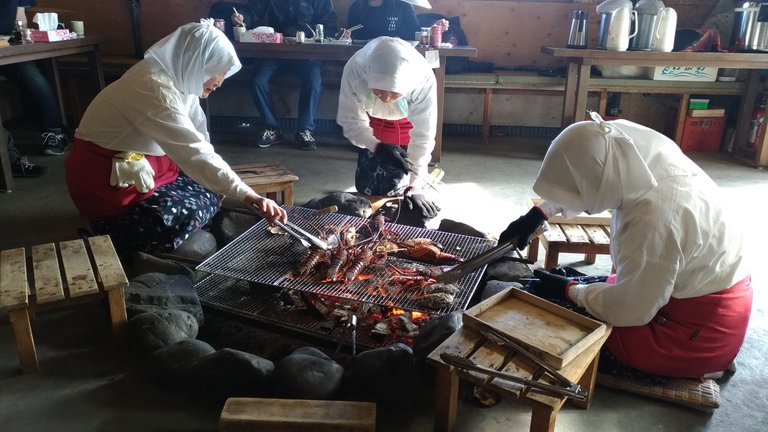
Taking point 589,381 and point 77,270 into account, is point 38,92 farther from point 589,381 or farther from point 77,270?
point 589,381

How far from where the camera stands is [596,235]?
3.41 meters

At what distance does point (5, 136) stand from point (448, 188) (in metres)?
3.68

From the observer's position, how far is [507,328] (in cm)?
214

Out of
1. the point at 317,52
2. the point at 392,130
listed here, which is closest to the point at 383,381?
the point at 392,130

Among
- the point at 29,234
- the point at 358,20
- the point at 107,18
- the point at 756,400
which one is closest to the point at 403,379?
the point at 756,400

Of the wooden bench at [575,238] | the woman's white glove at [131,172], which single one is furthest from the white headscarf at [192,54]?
the wooden bench at [575,238]

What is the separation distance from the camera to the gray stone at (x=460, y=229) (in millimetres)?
3511

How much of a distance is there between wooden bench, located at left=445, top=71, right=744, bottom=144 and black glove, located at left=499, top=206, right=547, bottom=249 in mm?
3888

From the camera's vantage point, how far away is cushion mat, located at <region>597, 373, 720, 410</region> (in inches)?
89.6

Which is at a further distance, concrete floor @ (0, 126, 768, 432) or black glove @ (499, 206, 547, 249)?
black glove @ (499, 206, 547, 249)

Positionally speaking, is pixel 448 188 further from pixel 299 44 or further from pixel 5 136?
pixel 5 136

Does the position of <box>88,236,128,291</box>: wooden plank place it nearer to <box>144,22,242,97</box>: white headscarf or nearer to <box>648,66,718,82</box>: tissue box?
<box>144,22,242,97</box>: white headscarf

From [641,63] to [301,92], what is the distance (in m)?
3.49

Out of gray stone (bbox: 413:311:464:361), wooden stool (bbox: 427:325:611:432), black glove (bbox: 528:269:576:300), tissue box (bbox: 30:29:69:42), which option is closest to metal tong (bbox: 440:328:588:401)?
wooden stool (bbox: 427:325:611:432)
